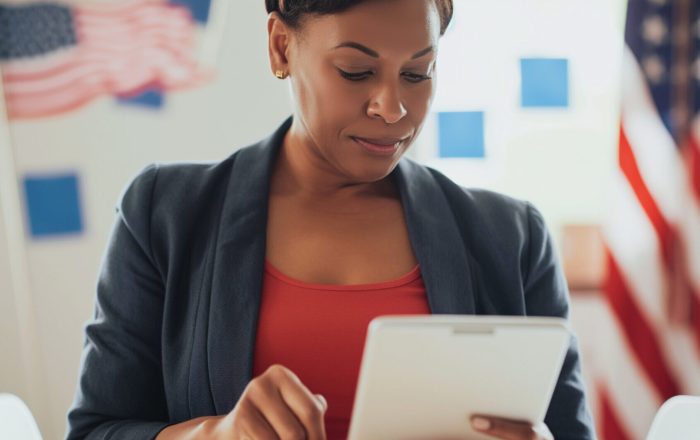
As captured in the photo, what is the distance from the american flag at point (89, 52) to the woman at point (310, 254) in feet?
3.15

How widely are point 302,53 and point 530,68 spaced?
1344mm

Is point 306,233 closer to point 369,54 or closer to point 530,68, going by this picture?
point 369,54

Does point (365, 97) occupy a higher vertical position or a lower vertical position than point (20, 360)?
higher

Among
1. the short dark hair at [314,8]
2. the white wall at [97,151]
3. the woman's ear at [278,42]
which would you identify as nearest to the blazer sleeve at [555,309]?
the short dark hair at [314,8]

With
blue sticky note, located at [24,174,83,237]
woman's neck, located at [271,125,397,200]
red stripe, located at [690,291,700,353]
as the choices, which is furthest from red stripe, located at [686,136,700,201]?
blue sticky note, located at [24,174,83,237]

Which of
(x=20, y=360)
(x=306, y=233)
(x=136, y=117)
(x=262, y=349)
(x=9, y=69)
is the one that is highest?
Result: (x=9, y=69)

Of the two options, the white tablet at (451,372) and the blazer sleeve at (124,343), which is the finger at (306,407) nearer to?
the white tablet at (451,372)

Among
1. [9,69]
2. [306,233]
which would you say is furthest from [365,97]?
[9,69]

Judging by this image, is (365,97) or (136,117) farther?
(136,117)

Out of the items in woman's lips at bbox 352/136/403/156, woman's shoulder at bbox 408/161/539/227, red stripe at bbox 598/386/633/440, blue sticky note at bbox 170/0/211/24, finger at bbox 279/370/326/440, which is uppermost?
blue sticky note at bbox 170/0/211/24

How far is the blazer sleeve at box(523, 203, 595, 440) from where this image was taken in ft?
3.76

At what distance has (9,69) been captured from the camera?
2039mm

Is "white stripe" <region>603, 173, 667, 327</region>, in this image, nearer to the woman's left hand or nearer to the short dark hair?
the short dark hair

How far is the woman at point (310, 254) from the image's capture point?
1036 mm
